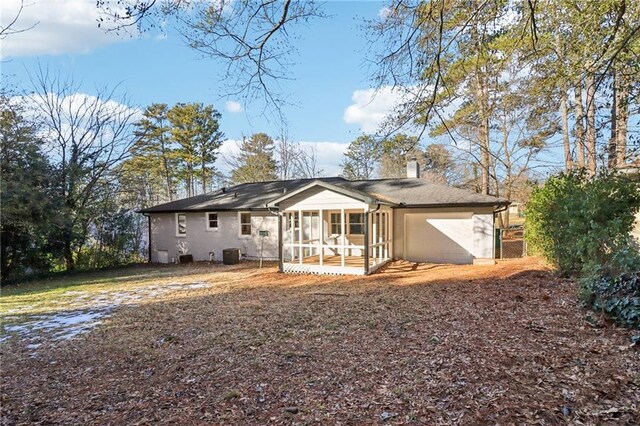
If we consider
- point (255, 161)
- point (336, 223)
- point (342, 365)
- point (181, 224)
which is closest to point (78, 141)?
point (181, 224)

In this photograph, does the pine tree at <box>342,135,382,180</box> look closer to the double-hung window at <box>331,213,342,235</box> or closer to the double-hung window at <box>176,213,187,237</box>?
the double-hung window at <box>331,213,342,235</box>

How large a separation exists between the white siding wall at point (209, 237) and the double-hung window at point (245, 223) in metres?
0.18

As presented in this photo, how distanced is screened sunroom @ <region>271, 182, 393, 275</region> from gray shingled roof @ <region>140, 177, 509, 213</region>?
0.92 meters

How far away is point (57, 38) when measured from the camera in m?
6.41

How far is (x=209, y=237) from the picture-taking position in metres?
15.5

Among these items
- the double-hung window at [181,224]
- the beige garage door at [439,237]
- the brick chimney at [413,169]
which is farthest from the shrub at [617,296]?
the double-hung window at [181,224]

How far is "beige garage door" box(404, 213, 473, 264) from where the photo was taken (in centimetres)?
1237

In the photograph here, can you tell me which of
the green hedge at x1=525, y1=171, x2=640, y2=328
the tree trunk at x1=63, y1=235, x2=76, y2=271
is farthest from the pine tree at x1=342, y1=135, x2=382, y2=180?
the tree trunk at x1=63, y1=235, x2=76, y2=271

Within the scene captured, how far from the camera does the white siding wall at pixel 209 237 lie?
14.8 meters

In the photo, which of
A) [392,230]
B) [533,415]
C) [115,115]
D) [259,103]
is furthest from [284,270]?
[115,115]

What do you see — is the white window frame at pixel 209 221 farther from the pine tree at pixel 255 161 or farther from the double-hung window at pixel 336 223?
the pine tree at pixel 255 161

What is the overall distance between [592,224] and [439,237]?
20.9 ft

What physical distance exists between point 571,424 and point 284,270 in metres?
9.37

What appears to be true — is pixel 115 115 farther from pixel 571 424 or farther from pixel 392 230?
pixel 571 424
